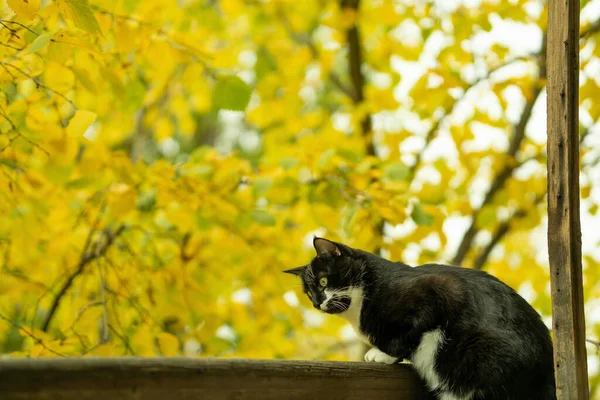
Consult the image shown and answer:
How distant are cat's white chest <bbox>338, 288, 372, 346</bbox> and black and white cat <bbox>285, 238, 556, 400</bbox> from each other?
0.04 ft

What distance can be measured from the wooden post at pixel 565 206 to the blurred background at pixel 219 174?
57cm

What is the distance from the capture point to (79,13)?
1.83 metres

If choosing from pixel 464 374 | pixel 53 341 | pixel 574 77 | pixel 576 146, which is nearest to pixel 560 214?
pixel 576 146

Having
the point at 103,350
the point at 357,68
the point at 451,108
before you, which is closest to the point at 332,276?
the point at 103,350

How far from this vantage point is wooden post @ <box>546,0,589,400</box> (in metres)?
1.55

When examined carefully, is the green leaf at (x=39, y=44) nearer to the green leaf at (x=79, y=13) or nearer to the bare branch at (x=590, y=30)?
the green leaf at (x=79, y=13)

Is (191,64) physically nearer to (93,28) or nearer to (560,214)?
(93,28)

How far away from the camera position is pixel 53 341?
247 centimetres

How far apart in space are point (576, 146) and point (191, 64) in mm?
1876

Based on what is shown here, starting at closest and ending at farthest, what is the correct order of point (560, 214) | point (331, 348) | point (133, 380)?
point (133, 380)
point (560, 214)
point (331, 348)

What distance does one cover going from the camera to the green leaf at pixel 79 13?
5.98 ft

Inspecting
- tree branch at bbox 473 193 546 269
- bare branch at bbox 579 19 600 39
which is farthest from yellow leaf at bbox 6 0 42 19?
tree branch at bbox 473 193 546 269

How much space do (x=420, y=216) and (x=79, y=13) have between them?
169 cm

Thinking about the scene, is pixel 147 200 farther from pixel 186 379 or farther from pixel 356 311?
pixel 186 379
